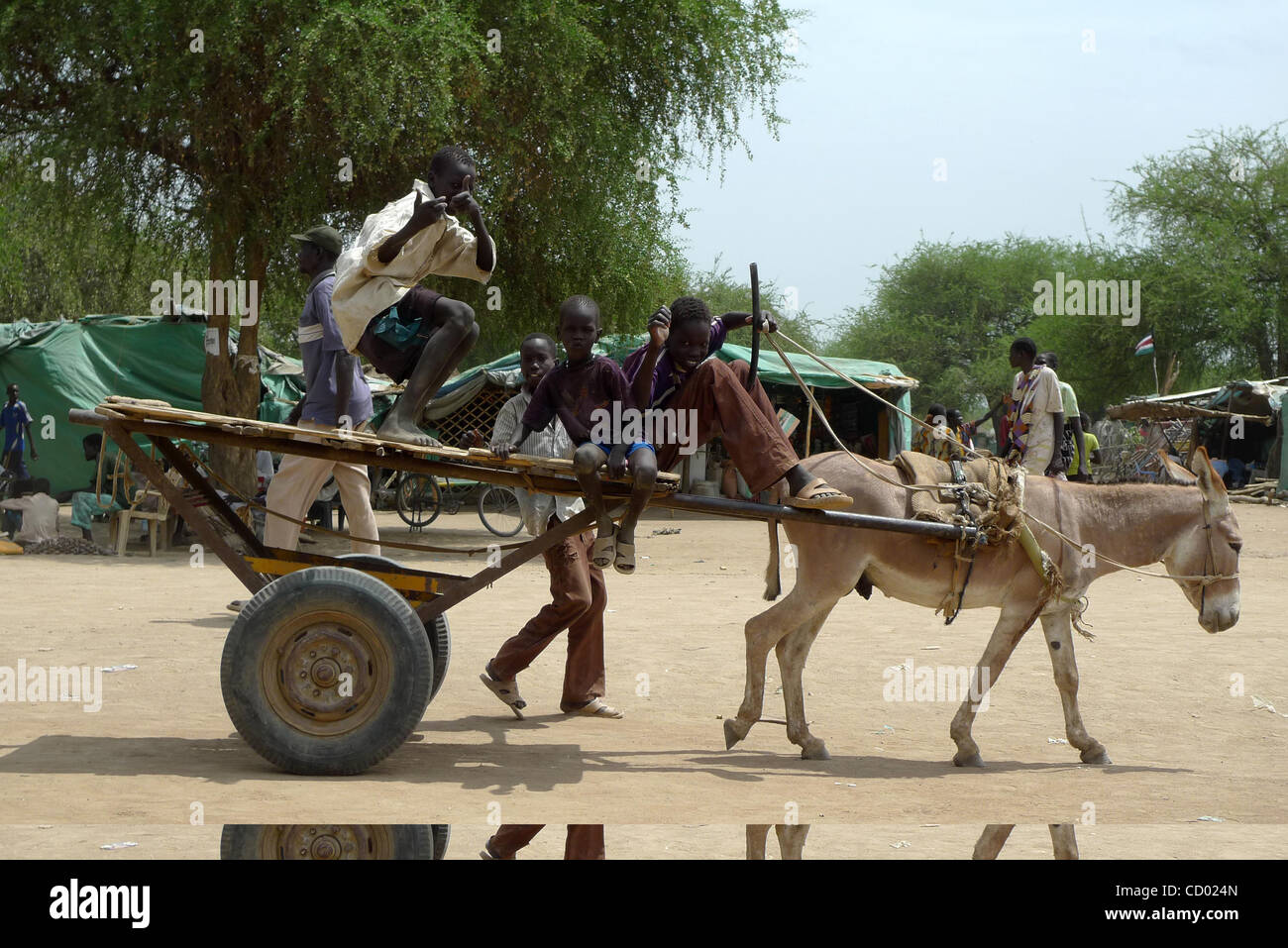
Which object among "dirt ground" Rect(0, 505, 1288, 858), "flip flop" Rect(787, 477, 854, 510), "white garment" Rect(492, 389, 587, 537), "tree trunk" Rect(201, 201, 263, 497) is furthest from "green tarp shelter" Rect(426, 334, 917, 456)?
"flip flop" Rect(787, 477, 854, 510)

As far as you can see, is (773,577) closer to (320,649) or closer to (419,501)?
(320,649)

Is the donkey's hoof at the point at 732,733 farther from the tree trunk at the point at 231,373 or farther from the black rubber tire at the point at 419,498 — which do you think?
the black rubber tire at the point at 419,498

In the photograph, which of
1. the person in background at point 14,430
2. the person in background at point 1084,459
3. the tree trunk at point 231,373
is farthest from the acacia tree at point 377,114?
the person in background at point 1084,459

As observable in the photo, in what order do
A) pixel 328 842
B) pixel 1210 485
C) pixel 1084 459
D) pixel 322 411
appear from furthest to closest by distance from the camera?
pixel 1084 459, pixel 322 411, pixel 1210 485, pixel 328 842

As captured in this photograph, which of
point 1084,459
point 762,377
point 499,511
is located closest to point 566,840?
point 1084,459

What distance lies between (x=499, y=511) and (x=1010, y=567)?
47.9ft

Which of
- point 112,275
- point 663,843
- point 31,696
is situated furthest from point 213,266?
point 663,843

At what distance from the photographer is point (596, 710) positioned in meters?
6.58

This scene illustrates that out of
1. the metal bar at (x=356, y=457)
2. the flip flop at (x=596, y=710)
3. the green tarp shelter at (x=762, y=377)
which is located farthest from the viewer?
the green tarp shelter at (x=762, y=377)

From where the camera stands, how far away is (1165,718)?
6855 millimetres

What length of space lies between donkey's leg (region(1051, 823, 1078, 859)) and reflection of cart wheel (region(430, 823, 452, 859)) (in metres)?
1.87

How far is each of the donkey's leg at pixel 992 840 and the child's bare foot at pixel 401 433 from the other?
2496 mm

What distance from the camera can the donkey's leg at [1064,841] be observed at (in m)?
3.90

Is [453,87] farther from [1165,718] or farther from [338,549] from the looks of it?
[1165,718]
